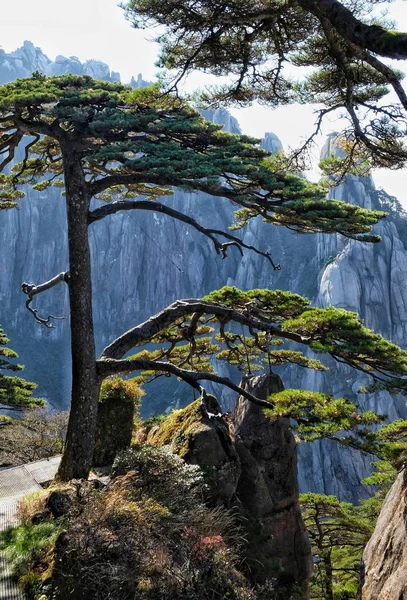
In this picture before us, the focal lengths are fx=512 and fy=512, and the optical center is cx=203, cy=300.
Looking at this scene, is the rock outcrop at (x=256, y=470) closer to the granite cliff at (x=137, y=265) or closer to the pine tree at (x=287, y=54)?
the pine tree at (x=287, y=54)

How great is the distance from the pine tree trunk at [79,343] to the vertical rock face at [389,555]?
448 cm

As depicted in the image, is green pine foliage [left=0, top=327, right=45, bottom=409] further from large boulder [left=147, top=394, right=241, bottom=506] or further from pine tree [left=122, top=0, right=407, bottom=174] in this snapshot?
pine tree [left=122, top=0, right=407, bottom=174]

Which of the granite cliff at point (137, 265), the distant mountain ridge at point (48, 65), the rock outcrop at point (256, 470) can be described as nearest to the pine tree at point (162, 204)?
the rock outcrop at point (256, 470)

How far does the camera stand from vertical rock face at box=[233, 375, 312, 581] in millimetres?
9141

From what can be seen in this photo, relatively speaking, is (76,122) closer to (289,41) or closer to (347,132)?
(289,41)

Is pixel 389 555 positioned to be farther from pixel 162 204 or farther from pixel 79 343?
pixel 162 204

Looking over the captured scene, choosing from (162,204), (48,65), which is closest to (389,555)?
(162,204)

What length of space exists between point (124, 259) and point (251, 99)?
72635 mm

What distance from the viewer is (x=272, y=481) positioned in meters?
9.55

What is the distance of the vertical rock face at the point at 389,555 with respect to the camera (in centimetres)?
451

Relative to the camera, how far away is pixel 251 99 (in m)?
7.98

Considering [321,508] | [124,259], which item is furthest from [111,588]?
[124,259]

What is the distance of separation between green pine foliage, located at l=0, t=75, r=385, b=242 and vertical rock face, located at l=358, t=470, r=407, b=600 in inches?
140

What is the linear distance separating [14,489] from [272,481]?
462 cm
